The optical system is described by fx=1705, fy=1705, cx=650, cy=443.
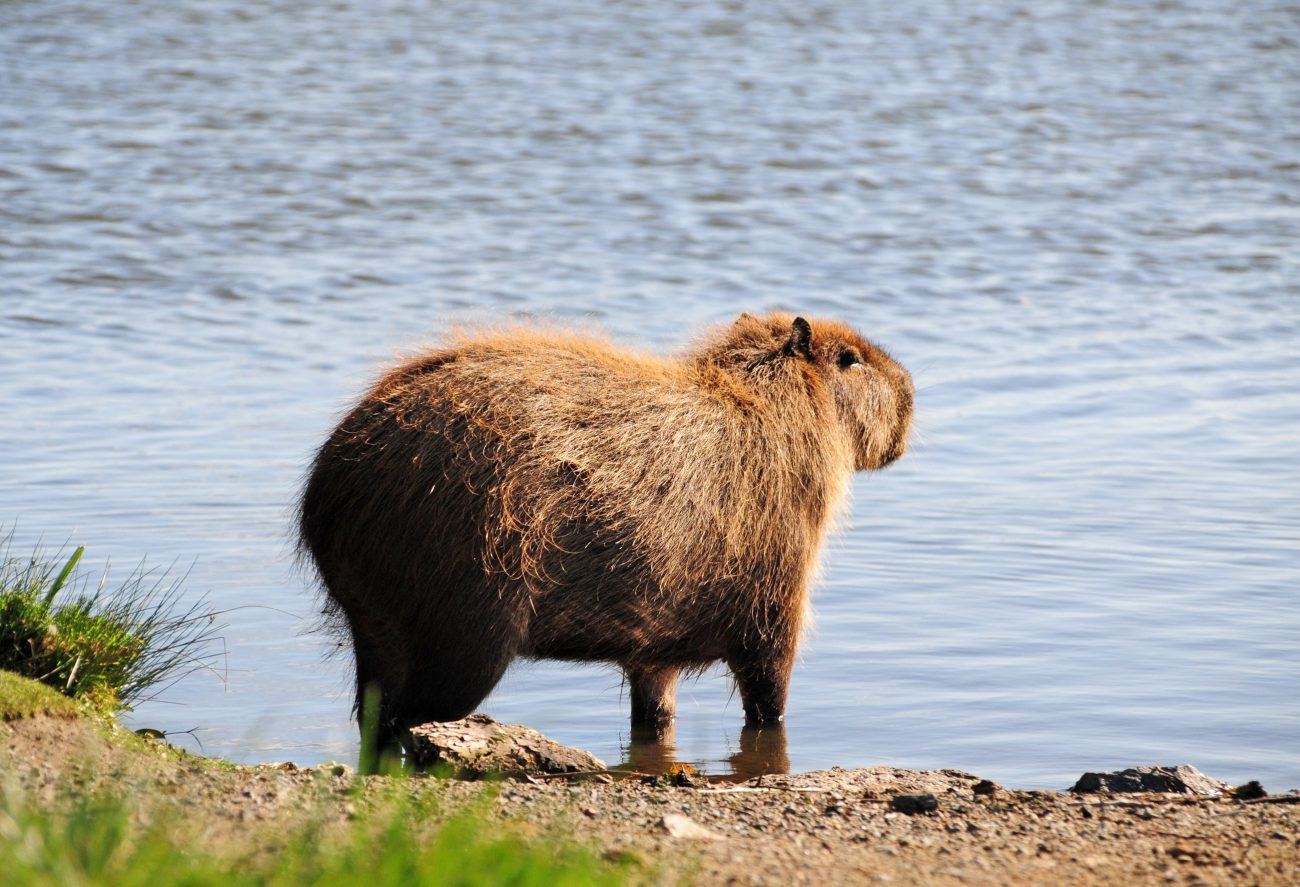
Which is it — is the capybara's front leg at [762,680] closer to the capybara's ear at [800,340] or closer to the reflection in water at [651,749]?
the reflection in water at [651,749]

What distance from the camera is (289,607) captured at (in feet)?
22.9

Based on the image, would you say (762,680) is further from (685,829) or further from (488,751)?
(685,829)

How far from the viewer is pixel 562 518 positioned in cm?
489

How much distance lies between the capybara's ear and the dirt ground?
5.68 feet

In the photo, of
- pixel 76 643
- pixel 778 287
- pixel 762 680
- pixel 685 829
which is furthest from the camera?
pixel 778 287

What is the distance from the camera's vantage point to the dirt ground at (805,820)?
379cm

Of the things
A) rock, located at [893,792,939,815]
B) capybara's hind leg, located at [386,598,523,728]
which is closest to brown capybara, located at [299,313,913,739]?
capybara's hind leg, located at [386,598,523,728]

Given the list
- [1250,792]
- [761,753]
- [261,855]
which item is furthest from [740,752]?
[261,855]

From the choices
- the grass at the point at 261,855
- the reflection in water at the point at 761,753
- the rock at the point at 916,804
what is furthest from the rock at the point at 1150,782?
the grass at the point at 261,855

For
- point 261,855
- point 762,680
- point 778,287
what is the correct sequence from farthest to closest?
point 778,287 → point 762,680 → point 261,855

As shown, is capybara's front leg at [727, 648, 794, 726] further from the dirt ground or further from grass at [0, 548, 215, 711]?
grass at [0, 548, 215, 711]

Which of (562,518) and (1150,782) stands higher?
(562,518)

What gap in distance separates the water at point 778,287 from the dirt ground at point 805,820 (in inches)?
40.6

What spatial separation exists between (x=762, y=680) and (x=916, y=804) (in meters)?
1.33
